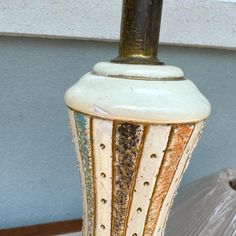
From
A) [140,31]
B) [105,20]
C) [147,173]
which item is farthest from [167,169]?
[105,20]

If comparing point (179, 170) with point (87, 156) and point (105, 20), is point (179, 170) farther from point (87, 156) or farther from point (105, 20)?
point (105, 20)

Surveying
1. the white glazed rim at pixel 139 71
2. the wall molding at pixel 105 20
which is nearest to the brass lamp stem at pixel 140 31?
the white glazed rim at pixel 139 71

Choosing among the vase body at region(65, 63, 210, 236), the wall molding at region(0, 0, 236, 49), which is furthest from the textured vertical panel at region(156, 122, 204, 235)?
the wall molding at region(0, 0, 236, 49)

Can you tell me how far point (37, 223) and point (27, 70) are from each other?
33 centimetres

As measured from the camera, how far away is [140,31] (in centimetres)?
36

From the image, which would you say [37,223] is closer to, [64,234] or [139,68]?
[64,234]

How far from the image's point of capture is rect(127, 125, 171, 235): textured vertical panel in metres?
0.33

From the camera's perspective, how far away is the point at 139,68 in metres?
0.34

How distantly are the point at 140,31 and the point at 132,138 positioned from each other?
11cm

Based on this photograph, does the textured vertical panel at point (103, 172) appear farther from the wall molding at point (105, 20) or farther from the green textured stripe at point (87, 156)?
the wall molding at point (105, 20)

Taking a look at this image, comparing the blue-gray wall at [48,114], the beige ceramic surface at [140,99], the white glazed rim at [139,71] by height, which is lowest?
the blue-gray wall at [48,114]

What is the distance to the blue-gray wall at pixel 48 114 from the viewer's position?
0.64 metres

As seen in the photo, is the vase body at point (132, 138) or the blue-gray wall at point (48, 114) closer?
the vase body at point (132, 138)

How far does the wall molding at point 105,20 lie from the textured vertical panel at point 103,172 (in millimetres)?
326
